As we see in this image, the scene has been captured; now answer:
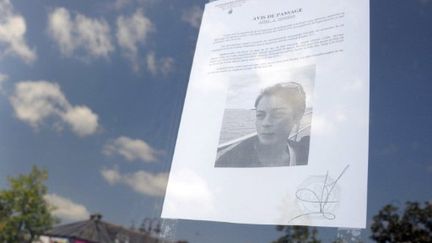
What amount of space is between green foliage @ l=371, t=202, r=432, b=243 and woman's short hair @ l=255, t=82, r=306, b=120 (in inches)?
14.2

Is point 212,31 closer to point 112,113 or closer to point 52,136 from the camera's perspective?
point 112,113

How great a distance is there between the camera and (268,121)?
149 centimetres

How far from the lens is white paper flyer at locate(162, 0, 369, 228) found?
1298mm

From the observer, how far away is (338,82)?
4.60 feet

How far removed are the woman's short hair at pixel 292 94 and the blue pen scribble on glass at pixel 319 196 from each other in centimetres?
21

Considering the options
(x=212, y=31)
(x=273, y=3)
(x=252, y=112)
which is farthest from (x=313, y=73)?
(x=212, y=31)

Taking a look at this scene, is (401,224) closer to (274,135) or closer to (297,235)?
(297,235)

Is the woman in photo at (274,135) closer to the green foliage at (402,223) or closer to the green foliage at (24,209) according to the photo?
the green foliage at (402,223)

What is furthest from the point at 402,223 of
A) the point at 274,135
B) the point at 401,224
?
the point at 274,135

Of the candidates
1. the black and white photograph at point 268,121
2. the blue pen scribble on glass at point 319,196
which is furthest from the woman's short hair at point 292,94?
the blue pen scribble on glass at point 319,196

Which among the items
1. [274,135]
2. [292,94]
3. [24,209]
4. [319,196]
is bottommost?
[24,209]

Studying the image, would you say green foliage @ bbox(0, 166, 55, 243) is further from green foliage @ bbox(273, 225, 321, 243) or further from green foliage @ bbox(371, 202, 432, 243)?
green foliage @ bbox(371, 202, 432, 243)

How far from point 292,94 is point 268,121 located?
10cm

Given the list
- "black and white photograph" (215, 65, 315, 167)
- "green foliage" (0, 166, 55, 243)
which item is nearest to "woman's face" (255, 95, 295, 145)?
"black and white photograph" (215, 65, 315, 167)
